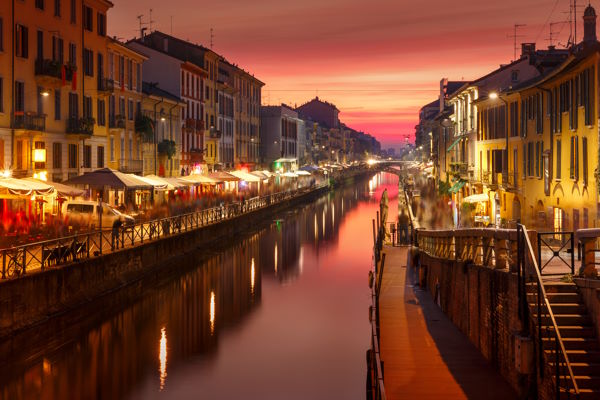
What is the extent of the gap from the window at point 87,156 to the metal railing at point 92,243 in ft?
22.6

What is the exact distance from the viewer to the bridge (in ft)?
42.1

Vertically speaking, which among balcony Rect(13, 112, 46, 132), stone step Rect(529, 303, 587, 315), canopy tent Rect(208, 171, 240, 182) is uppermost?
balcony Rect(13, 112, 46, 132)

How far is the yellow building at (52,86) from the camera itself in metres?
37.4

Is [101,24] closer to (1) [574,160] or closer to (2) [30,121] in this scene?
(2) [30,121]

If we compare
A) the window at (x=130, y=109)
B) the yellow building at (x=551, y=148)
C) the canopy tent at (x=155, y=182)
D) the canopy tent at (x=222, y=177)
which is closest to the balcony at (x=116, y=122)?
the window at (x=130, y=109)

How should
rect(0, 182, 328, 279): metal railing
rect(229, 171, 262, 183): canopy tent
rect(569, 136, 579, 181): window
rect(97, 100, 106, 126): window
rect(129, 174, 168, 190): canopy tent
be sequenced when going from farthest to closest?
rect(229, 171, 262, 183): canopy tent
rect(97, 100, 106, 126): window
rect(129, 174, 168, 190): canopy tent
rect(569, 136, 579, 181): window
rect(0, 182, 328, 279): metal railing

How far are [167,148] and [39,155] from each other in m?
24.1

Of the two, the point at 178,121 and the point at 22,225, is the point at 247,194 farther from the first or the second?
the point at 22,225

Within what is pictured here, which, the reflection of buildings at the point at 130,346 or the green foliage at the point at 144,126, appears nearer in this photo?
the reflection of buildings at the point at 130,346

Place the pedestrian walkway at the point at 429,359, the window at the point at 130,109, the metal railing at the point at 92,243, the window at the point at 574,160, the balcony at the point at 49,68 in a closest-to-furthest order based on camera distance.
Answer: the pedestrian walkway at the point at 429,359, the metal railing at the point at 92,243, the window at the point at 574,160, the balcony at the point at 49,68, the window at the point at 130,109

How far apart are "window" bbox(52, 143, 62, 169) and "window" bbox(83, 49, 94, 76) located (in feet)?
18.9

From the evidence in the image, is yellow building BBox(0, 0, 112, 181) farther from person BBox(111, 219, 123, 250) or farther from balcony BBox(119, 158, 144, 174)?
person BBox(111, 219, 123, 250)

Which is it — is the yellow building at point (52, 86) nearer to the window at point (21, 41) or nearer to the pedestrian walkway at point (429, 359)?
the window at point (21, 41)

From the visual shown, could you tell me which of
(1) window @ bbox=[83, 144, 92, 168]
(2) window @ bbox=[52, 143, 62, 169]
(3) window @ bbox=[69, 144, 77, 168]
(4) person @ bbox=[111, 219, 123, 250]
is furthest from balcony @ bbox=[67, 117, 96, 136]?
(4) person @ bbox=[111, 219, 123, 250]
